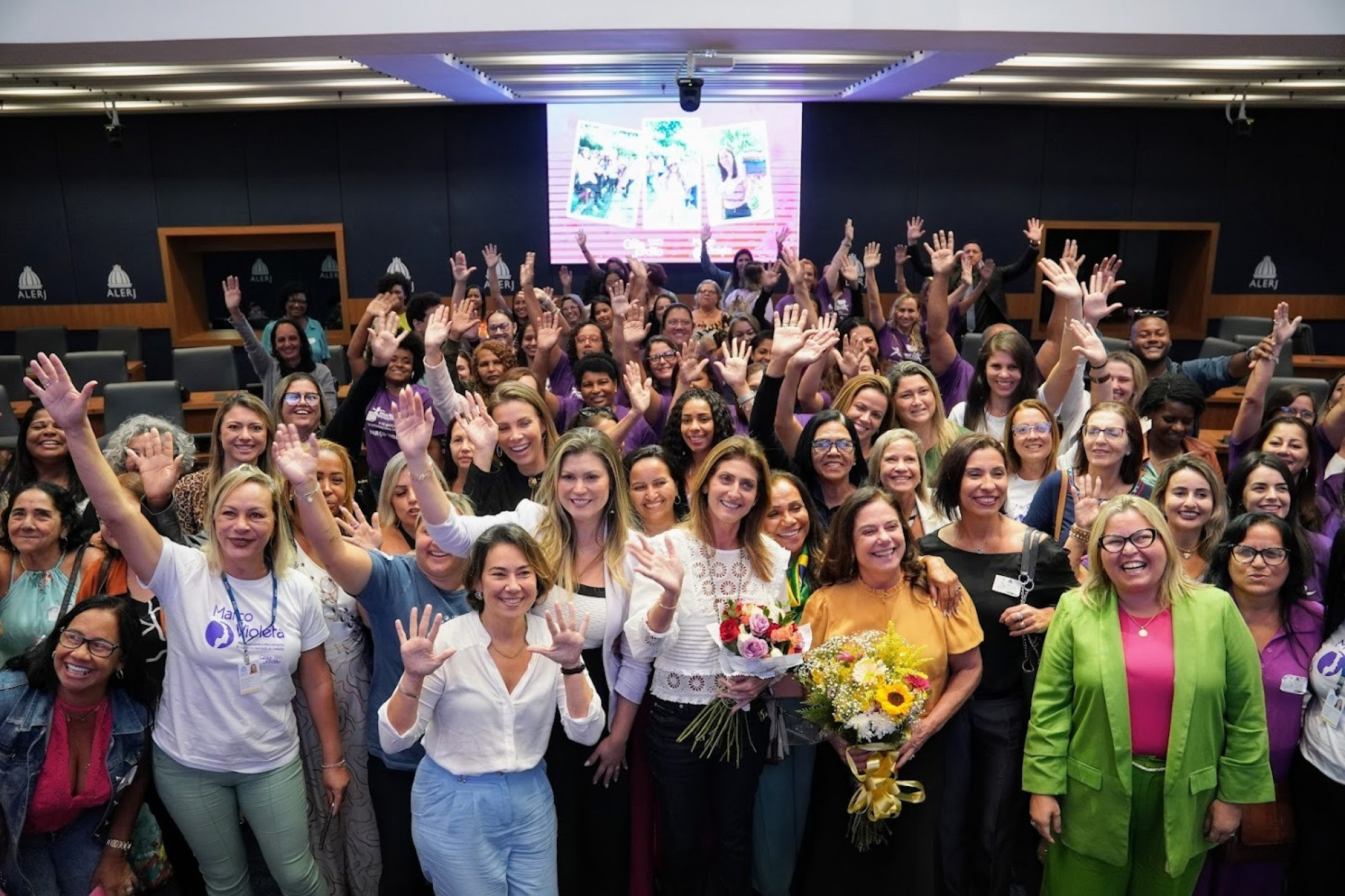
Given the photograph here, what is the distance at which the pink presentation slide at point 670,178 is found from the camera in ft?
34.5

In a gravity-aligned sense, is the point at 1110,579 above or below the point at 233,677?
above

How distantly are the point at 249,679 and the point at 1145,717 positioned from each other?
2472 mm

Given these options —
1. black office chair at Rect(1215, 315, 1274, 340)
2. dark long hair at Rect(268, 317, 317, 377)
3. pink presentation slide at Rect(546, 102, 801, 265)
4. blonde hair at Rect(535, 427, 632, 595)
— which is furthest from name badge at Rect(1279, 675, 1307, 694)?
pink presentation slide at Rect(546, 102, 801, 265)

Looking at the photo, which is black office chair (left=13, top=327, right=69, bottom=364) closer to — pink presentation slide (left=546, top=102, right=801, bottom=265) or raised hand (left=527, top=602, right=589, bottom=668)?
pink presentation slide (left=546, top=102, right=801, bottom=265)

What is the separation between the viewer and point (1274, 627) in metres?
2.89

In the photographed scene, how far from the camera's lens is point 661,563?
2.71 meters

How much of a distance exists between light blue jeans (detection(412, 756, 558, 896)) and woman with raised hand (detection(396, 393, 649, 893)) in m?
0.22

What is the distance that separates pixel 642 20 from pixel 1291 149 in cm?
932

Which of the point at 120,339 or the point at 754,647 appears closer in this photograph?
the point at 754,647

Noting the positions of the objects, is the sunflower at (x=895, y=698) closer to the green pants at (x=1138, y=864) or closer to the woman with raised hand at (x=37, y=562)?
the green pants at (x=1138, y=864)

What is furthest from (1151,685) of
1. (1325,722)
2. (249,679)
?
(249,679)

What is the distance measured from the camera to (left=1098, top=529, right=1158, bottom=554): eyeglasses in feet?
8.69

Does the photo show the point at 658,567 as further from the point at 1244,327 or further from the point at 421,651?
the point at 1244,327

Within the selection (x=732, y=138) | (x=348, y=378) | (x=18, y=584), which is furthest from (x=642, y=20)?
(x=732, y=138)
